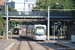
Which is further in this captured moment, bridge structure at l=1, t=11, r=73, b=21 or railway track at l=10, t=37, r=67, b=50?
bridge structure at l=1, t=11, r=73, b=21

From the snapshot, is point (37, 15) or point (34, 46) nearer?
point (34, 46)

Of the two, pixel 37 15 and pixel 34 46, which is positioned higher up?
pixel 37 15

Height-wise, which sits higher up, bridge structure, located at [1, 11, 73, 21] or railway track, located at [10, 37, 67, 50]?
bridge structure, located at [1, 11, 73, 21]

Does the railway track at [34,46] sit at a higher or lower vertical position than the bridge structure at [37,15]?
lower

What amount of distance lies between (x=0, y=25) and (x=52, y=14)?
11149 mm

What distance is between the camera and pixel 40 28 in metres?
31.6

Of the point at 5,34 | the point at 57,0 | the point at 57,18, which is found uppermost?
the point at 57,0

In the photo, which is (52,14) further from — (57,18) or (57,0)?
(57,0)

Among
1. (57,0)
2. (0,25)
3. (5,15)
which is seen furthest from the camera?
(57,0)

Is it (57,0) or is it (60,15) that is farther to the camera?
(57,0)

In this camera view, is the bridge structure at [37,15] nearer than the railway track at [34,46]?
No

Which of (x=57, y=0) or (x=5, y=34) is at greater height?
(x=57, y=0)

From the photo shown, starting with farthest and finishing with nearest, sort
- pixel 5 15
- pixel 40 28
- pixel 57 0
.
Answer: pixel 57 0 < pixel 5 15 < pixel 40 28

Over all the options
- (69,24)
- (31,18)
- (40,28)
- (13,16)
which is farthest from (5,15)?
(69,24)
